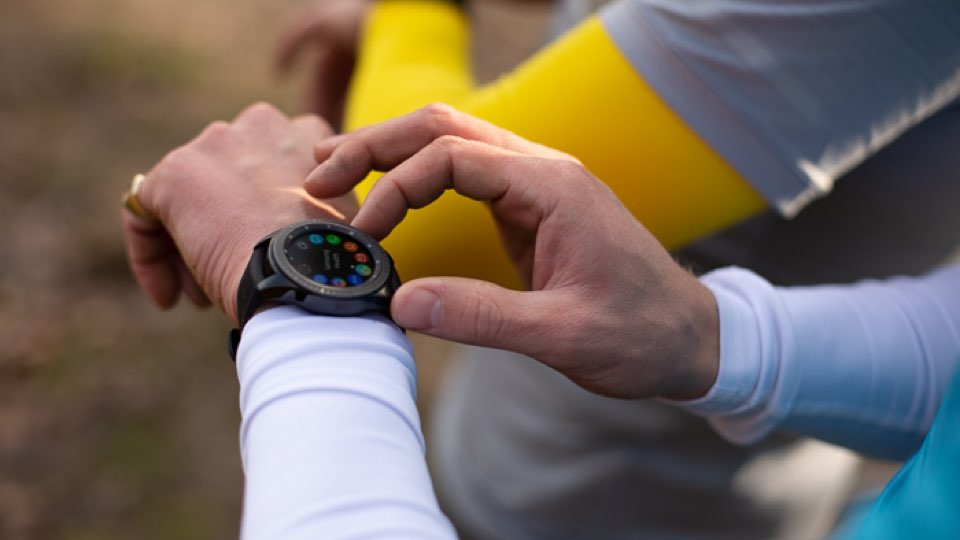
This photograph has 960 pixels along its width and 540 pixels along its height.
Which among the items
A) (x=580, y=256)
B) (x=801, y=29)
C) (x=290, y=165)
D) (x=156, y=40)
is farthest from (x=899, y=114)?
(x=156, y=40)

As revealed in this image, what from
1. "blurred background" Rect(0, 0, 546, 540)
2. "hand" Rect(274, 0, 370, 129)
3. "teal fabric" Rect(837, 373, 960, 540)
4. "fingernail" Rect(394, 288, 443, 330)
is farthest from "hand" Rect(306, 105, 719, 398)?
"blurred background" Rect(0, 0, 546, 540)

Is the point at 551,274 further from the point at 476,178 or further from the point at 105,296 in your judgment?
the point at 105,296

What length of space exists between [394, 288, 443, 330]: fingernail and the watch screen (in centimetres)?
6

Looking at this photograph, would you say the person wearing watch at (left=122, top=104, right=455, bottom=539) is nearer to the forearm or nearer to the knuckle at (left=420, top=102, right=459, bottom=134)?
the forearm

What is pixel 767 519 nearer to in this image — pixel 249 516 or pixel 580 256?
pixel 580 256

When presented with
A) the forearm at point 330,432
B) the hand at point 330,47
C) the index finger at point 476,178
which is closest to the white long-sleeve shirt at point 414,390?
the forearm at point 330,432

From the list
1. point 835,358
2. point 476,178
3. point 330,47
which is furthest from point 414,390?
point 330,47

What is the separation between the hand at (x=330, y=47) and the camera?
1546mm

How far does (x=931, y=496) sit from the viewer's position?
24.7 inches

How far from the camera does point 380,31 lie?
131 cm

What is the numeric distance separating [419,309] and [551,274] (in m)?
0.14

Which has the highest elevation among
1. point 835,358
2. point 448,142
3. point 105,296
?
point 448,142

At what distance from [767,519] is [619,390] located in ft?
2.51

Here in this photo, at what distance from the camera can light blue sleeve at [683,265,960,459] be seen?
890 millimetres
